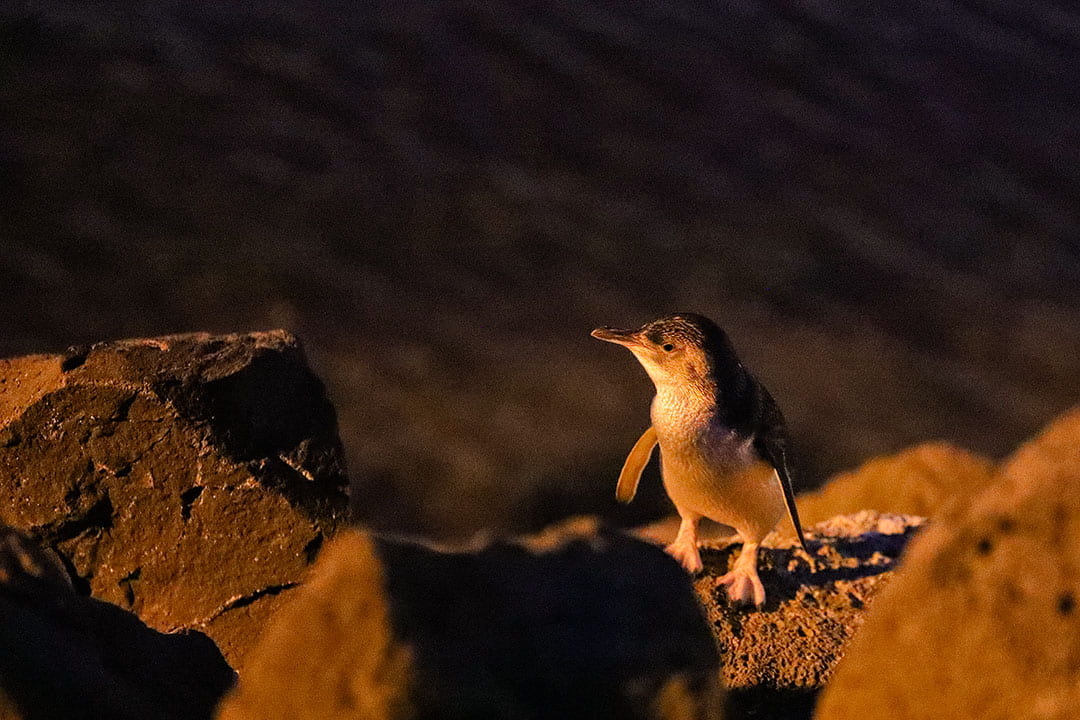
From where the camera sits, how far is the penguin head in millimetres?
2523

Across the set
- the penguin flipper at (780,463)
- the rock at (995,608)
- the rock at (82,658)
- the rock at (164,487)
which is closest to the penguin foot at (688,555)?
the penguin flipper at (780,463)

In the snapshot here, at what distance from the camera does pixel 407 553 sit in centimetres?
127

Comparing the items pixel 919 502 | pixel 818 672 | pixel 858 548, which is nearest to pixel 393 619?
pixel 818 672

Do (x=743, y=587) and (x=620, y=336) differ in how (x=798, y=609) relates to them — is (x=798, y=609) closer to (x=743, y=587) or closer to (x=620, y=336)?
(x=743, y=587)

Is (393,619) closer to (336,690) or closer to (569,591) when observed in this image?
(336,690)

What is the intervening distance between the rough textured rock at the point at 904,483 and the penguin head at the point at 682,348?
1343 mm

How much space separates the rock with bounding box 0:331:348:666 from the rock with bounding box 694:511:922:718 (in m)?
0.89

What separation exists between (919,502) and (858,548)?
0.95 m

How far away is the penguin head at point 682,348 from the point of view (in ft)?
8.28

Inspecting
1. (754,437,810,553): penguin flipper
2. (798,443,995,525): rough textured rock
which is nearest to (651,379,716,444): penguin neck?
(754,437,810,553): penguin flipper

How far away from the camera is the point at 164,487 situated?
2.45 m

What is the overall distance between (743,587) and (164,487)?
49.1 inches

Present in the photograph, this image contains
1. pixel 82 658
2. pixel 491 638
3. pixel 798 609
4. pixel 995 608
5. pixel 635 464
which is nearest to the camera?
pixel 995 608

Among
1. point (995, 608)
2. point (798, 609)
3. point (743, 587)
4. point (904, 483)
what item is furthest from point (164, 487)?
point (904, 483)
